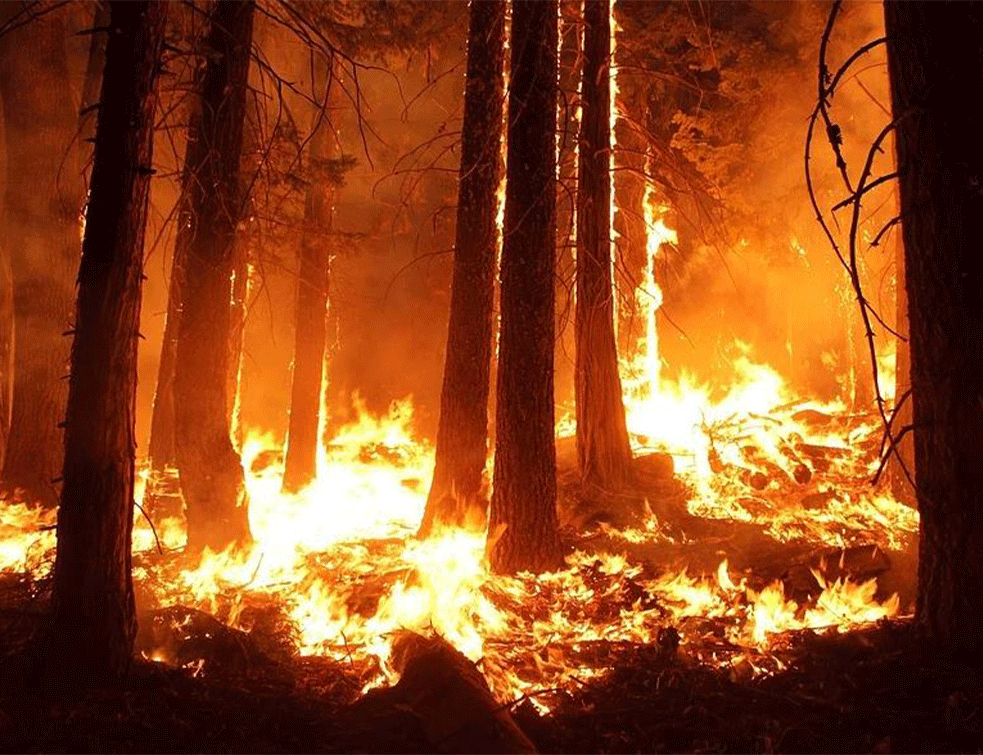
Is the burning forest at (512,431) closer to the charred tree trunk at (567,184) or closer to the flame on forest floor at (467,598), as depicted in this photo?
the flame on forest floor at (467,598)

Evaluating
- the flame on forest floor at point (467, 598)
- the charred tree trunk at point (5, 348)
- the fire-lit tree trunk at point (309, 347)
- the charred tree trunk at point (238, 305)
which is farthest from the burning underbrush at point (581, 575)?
the charred tree trunk at point (238, 305)

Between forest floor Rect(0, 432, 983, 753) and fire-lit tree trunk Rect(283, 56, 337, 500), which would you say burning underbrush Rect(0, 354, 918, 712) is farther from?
fire-lit tree trunk Rect(283, 56, 337, 500)

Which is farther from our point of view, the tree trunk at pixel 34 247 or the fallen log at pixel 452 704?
the tree trunk at pixel 34 247

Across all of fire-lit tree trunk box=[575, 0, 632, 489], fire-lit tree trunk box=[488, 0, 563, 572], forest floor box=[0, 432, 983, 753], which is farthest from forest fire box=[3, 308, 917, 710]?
fire-lit tree trunk box=[575, 0, 632, 489]

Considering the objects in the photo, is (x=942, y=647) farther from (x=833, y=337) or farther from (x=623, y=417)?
(x=833, y=337)

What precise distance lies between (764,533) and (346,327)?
1616 centimetres

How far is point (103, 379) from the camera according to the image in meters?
4.95

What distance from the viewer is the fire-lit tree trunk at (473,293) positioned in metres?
9.29

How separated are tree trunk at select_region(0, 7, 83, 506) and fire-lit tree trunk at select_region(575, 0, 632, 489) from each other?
24.6ft

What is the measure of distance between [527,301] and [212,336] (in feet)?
11.8

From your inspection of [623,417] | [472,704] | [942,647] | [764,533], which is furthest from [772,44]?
[472,704]

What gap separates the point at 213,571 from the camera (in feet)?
27.9

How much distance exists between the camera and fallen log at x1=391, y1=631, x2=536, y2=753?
4.40 metres

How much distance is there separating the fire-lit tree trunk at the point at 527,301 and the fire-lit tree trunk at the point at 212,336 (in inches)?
121
